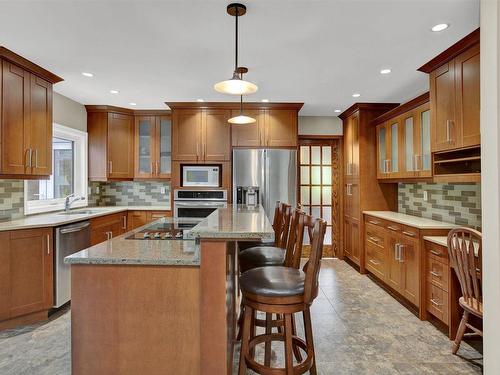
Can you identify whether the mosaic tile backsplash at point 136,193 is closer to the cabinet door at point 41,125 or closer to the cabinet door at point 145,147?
the cabinet door at point 145,147

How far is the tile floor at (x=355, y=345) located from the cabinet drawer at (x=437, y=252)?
66 cm

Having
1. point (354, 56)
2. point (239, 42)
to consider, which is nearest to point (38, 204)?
point (239, 42)

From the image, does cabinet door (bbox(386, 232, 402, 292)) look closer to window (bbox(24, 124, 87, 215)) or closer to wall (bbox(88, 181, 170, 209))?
wall (bbox(88, 181, 170, 209))

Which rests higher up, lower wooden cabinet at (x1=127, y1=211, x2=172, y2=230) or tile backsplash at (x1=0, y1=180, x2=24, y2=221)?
tile backsplash at (x1=0, y1=180, x2=24, y2=221)

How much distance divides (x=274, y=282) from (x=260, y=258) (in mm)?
676

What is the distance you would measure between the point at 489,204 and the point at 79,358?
2.04 metres

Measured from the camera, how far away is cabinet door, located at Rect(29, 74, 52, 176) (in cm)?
312

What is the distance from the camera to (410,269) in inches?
122

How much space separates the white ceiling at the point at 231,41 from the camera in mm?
2088

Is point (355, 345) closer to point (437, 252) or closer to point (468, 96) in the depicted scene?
point (437, 252)

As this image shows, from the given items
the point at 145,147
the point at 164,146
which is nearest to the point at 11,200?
the point at 145,147

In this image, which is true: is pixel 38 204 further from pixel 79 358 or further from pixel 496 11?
pixel 496 11

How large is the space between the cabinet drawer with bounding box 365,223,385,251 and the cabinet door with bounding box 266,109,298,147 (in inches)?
62.9


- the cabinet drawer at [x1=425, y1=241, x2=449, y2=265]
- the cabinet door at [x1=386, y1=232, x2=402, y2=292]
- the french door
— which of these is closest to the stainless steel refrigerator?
the french door
